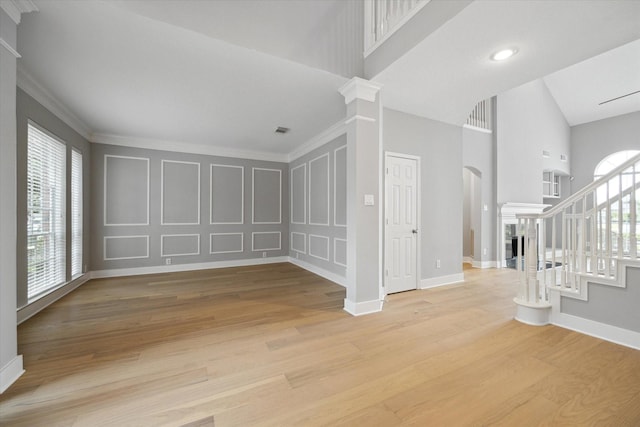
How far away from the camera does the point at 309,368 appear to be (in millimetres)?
1901

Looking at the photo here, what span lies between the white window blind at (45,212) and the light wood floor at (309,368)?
533mm

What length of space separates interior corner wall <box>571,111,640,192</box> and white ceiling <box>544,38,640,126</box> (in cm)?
23

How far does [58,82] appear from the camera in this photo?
9.48ft

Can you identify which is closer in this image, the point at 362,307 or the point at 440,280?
the point at 362,307

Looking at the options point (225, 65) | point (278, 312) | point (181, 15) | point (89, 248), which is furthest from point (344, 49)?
point (89, 248)

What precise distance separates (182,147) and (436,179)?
509 cm

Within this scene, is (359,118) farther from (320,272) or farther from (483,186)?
(483,186)

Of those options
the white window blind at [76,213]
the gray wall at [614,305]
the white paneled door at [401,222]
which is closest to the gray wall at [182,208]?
the white window blind at [76,213]

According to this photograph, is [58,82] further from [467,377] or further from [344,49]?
[467,377]

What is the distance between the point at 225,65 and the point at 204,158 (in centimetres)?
331

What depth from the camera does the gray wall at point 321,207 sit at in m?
4.39

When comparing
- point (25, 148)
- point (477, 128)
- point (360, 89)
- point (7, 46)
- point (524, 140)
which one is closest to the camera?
point (7, 46)

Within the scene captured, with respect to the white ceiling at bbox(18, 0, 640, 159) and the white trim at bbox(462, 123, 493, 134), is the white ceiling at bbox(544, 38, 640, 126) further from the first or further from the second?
the white ceiling at bbox(18, 0, 640, 159)

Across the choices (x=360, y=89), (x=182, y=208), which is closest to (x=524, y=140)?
(x=360, y=89)
